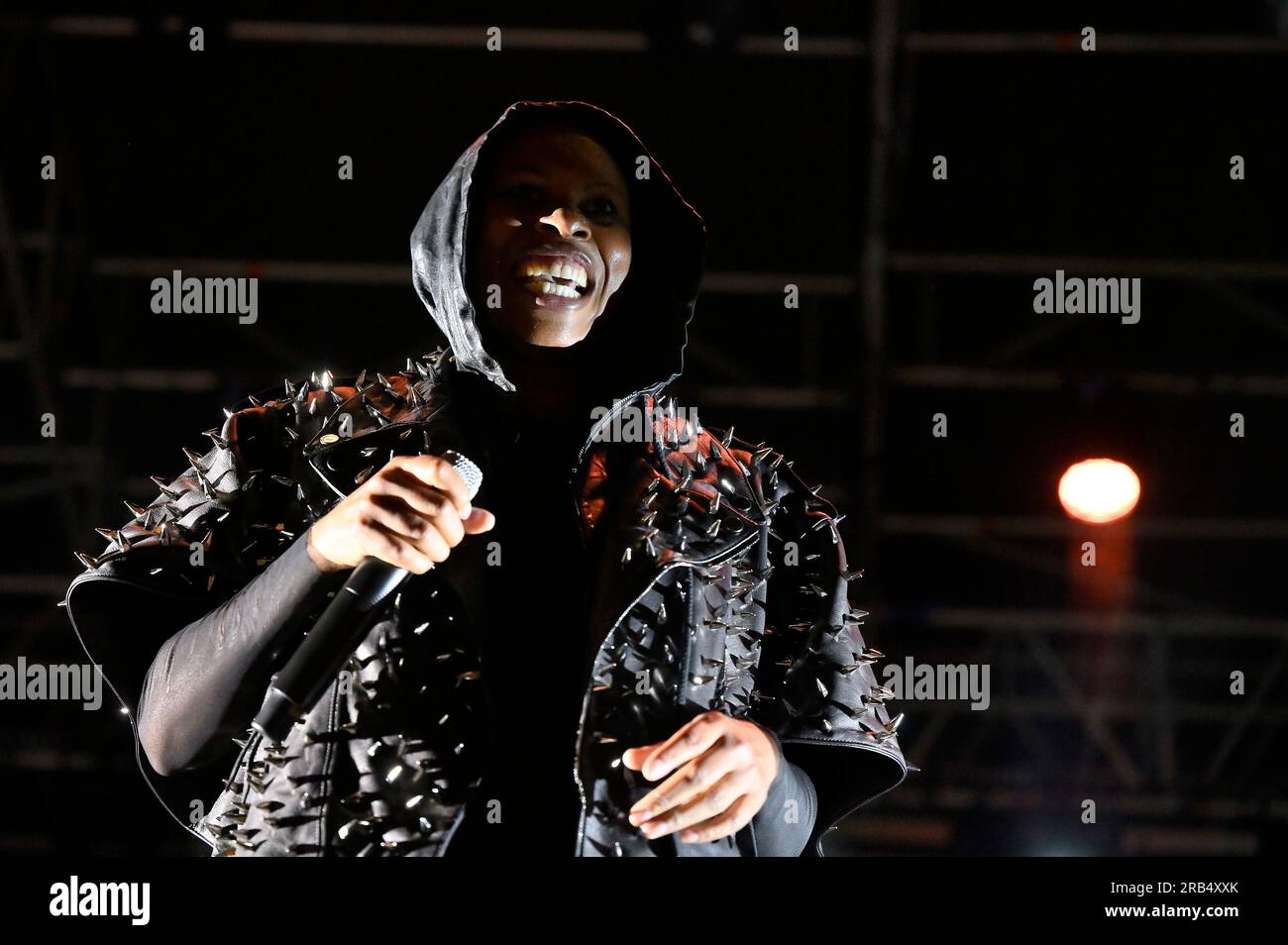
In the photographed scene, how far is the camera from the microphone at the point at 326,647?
3.71 ft

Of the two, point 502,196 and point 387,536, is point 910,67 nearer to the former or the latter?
point 502,196

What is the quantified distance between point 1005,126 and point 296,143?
2.19 metres

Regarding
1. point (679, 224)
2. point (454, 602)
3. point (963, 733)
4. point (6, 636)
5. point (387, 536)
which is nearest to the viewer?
point (387, 536)

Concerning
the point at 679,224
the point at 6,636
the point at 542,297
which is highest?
the point at 679,224

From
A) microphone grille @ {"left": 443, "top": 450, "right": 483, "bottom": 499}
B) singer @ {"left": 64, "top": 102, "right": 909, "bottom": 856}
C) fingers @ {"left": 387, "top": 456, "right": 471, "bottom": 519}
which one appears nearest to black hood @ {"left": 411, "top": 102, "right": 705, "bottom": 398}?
singer @ {"left": 64, "top": 102, "right": 909, "bottom": 856}

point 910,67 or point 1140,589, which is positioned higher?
point 910,67

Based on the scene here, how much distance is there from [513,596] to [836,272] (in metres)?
3.40

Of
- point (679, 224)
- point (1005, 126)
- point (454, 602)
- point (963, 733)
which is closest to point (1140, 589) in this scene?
point (963, 733)

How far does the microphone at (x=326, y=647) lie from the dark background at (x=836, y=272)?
3.27 meters

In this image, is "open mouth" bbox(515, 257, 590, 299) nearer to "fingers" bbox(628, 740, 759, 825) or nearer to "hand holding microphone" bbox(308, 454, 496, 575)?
"hand holding microphone" bbox(308, 454, 496, 575)

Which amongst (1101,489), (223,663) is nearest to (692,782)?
(223,663)

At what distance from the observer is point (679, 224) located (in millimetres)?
1940

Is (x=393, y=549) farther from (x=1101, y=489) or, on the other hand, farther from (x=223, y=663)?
(x=1101, y=489)

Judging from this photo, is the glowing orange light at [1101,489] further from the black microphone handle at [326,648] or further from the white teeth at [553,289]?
the black microphone handle at [326,648]
